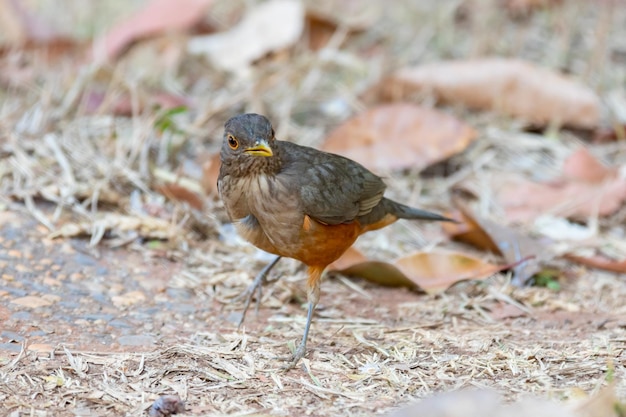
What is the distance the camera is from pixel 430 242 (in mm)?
6047

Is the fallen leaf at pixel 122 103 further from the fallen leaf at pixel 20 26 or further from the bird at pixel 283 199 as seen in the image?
the bird at pixel 283 199

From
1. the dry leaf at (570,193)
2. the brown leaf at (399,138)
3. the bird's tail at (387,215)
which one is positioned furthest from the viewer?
the brown leaf at (399,138)

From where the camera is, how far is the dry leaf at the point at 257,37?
312 inches

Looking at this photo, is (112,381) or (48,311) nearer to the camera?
(112,381)

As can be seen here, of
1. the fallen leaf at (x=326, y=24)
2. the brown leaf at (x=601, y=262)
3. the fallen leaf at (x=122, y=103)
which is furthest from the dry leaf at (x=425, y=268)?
the fallen leaf at (x=326, y=24)

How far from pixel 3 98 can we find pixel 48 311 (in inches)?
136

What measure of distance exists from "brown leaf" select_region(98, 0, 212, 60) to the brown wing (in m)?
3.21

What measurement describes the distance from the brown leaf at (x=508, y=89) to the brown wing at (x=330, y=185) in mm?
2470

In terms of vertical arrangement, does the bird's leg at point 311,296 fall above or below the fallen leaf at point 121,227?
above

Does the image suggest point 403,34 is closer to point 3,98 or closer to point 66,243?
point 3,98

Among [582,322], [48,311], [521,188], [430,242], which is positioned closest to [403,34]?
[521,188]

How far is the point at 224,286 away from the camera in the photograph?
5215 mm

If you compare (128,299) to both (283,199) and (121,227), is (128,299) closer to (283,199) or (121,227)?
(121,227)

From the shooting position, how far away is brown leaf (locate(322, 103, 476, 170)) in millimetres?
6609
